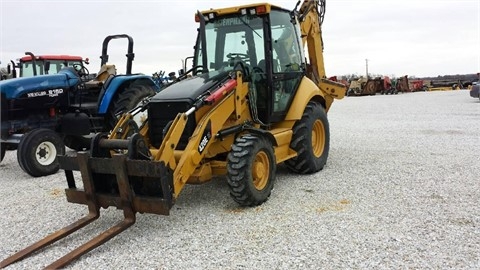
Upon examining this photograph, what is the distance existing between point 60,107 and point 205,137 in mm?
4779

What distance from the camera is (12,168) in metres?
8.50

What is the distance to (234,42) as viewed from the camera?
6176mm

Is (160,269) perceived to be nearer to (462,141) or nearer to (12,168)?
(12,168)

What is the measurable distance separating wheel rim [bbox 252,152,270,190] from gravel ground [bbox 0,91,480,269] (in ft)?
0.87

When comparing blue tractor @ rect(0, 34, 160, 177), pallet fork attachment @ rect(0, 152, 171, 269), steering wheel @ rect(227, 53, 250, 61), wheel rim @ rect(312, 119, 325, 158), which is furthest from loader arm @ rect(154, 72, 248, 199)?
blue tractor @ rect(0, 34, 160, 177)

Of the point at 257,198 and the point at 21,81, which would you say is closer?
the point at 257,198

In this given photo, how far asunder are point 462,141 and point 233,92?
637 cm

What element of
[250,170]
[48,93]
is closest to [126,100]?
[48,93]

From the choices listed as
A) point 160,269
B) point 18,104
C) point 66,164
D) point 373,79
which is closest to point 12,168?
point 18,104

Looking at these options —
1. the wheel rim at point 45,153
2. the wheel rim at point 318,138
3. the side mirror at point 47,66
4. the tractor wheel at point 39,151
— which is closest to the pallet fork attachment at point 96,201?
the tractor wheel at point 39,151

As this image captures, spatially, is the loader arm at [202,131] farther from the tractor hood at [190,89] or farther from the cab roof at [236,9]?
the cab roof at [236,9]

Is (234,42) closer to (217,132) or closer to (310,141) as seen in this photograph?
(217,132)

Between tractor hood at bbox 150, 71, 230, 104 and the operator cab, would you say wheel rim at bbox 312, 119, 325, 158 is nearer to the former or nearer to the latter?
the operator cab

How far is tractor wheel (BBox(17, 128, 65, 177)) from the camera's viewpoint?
7.23 m
